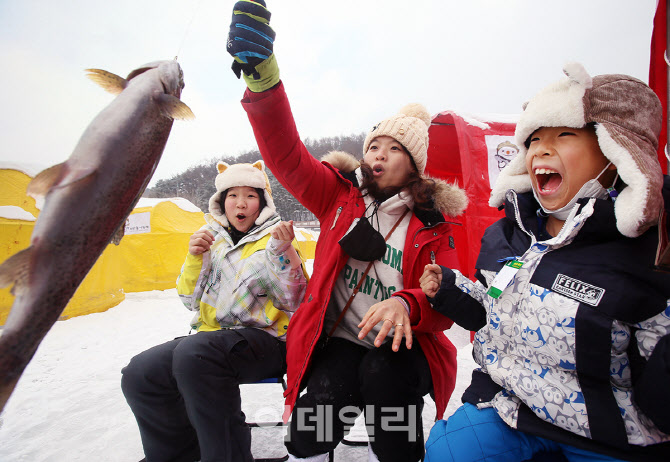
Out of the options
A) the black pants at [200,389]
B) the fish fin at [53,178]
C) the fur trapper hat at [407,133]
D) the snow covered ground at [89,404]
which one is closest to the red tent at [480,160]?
the snow covered ground at [89,404]

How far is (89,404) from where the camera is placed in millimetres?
2934

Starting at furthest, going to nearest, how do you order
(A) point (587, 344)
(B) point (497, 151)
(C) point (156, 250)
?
(C) point (156, 250) → (B) point (497, 151) → (A) point (587, 344)

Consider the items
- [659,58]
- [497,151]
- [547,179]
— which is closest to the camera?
[547,179]

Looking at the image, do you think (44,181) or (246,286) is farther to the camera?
(246,286)

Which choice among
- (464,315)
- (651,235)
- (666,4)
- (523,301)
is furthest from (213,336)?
(666,4)

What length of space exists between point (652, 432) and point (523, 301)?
1.72 ft

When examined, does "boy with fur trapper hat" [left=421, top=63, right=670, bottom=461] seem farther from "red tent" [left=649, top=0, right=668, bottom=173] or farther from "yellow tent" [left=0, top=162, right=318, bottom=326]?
"yellow tent" [left=0, top=162, right=318, bottom=326]

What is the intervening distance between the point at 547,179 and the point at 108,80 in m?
1.62

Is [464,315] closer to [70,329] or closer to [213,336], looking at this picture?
[213,336]

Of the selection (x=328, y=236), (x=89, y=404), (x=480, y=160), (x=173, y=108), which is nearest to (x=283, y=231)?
(x=328, y=236)

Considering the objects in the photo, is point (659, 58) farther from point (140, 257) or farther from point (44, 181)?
point (140, 257)

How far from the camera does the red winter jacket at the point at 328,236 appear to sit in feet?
5.22

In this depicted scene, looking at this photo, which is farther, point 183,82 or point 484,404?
point 484,404

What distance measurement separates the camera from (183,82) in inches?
40.5
